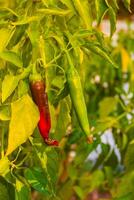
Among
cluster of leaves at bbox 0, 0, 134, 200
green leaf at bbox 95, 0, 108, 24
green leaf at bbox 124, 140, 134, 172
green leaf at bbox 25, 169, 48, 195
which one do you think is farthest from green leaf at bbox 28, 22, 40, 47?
green leaf at bbox 124, 140, 134, 172

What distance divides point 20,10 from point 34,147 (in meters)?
0.24

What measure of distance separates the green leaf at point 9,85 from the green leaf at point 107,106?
0.91 meters

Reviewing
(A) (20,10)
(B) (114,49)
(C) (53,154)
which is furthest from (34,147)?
(B) (114,49)

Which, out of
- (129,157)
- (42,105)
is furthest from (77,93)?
(129,157)

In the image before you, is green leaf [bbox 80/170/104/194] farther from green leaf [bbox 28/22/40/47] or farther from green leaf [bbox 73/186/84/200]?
green leaf [bbox 28/22/40/47]

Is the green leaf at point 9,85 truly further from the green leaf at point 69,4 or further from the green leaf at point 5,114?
the green leaf at point 69,4

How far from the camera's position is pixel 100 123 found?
5.04 ft

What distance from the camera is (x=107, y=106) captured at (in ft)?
5.82

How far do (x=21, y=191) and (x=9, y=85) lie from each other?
19 centimetres

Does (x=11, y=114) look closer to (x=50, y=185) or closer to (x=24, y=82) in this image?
(x=24, y=82)

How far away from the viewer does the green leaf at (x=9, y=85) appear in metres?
0.83

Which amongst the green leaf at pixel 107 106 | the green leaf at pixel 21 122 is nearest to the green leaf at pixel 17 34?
the green leaf at pixel 21 122

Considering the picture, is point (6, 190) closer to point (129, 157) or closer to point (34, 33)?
point (34, 33)

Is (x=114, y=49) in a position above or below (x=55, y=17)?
below
